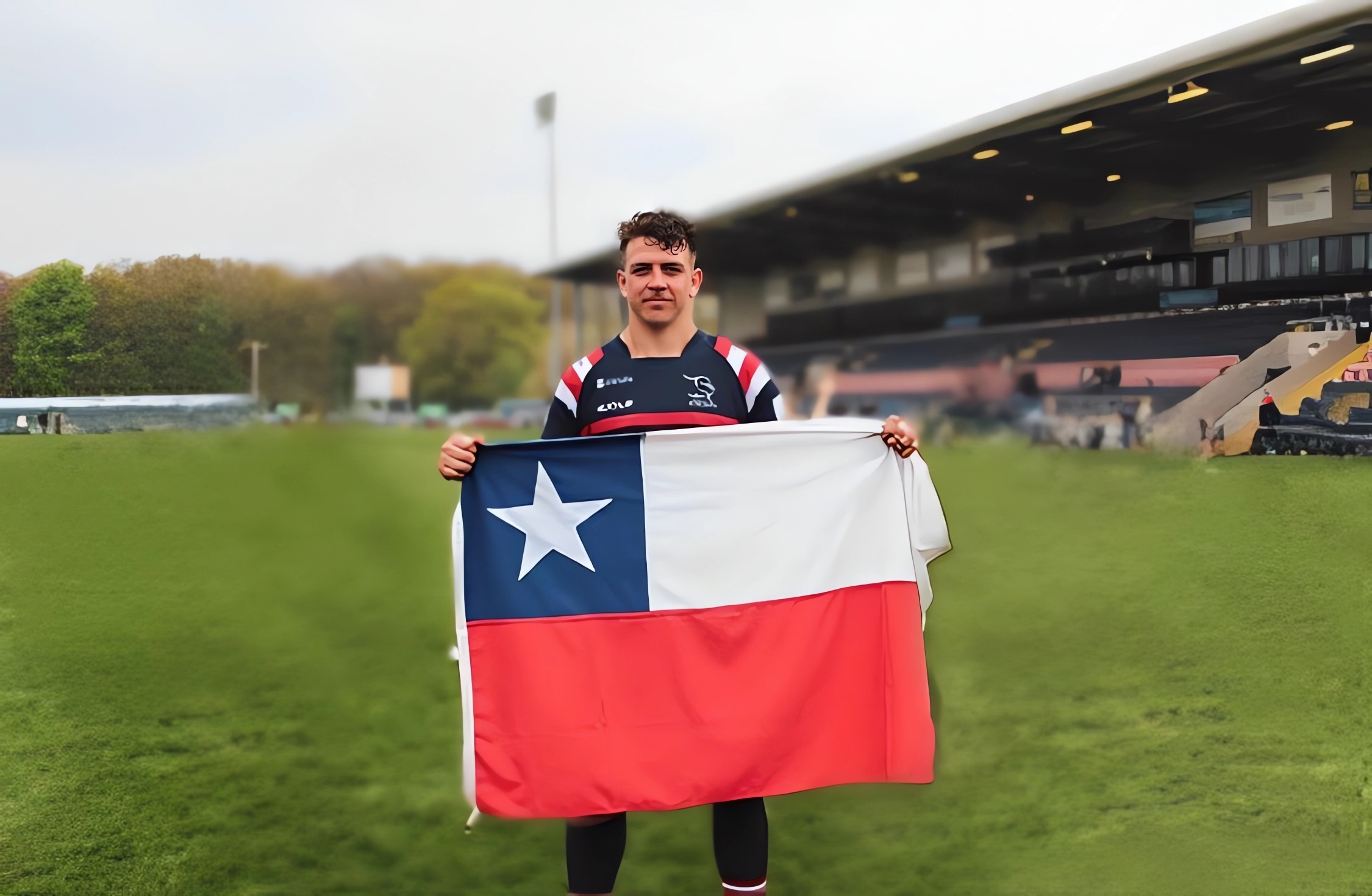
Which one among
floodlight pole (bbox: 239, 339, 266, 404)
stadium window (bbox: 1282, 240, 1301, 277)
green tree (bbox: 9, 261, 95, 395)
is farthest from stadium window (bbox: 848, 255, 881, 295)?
green tree (bbox: 9, 261, 95, 395)

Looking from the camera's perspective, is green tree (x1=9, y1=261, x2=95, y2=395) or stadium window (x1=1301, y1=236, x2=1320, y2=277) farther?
stadium window (x1=1301, y1=236, x2=1320, y2=277)

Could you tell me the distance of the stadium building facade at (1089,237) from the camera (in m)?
4.25

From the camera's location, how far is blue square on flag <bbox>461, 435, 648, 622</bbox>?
5.08ft

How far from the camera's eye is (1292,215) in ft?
14.4

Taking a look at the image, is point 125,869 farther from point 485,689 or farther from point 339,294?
point 339,294

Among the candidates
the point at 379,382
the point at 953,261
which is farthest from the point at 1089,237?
the point at 379,382

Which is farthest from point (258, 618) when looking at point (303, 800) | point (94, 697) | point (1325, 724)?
point (1325, 724)

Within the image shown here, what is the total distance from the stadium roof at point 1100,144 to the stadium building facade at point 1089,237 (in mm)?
12

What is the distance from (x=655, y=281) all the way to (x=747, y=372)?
0.91 feet

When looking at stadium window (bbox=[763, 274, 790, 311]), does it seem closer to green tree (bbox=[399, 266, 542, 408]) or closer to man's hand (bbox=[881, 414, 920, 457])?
green tree (bbox=[399, 266, 542, 408])

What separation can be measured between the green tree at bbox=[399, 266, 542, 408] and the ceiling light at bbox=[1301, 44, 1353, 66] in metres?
7.82

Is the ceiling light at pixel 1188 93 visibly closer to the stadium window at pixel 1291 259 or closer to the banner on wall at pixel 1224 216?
the banner on wall at pixel 1224 216

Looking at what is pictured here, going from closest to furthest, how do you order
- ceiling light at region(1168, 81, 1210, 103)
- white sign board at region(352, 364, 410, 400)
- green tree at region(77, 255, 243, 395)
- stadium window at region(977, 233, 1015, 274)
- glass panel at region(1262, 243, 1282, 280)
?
green tree at region(77, 255, 243, 395) < glass panel at region(1262, 243, 1282, 280) < ceiling light at region(1168, 81, 1210, 103) < stadium window at region(977, 233, 1015, 274) < white sign board at region(352, 364, 410, 400)

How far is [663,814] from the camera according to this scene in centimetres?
240
